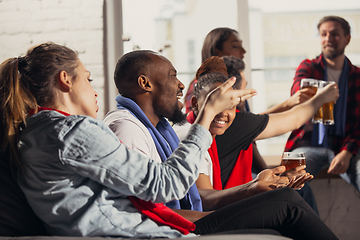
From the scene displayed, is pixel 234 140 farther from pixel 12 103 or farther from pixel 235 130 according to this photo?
pixel 12 103

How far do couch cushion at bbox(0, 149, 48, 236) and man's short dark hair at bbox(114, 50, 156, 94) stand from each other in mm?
491

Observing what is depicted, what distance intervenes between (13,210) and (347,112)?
85.6 inches

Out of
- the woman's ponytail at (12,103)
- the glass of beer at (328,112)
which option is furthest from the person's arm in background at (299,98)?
the woman's ponytail at (12,103)

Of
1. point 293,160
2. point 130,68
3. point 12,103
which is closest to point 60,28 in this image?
point 130,68

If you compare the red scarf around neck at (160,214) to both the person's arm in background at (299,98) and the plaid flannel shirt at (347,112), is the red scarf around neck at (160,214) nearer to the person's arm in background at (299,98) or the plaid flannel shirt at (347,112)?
the person's arm in background at (299,98)

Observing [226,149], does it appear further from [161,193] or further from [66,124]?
[66,124]

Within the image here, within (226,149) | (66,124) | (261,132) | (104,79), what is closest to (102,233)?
(66,124)

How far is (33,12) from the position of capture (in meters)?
2.57

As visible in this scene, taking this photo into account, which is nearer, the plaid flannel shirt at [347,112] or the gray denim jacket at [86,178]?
the gray denim jacket at [86,178]

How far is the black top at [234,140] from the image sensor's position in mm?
1494

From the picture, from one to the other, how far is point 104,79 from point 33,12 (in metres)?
0.73

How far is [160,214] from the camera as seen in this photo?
34.1 inches

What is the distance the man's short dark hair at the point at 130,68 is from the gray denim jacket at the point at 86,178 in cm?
42

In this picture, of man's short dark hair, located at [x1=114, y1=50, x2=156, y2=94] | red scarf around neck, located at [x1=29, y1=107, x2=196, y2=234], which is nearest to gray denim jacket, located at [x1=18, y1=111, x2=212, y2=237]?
red scarf around neck, located at [x1=29, y1=107, x2=196, y2=234]
